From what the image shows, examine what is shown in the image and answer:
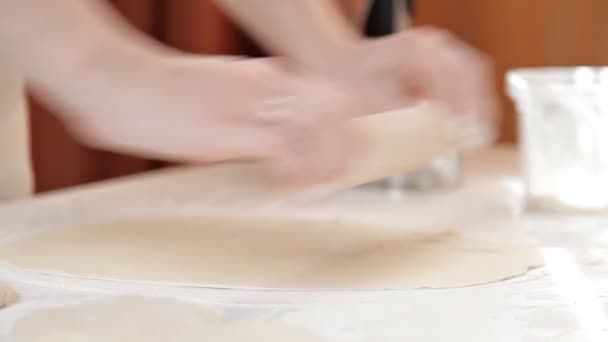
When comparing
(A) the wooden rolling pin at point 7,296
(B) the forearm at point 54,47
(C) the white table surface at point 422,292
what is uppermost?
(B) the forearm at point 54,47

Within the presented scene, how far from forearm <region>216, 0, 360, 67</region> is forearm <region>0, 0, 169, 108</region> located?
1.22 feet

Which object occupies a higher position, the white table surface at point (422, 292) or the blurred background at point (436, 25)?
the blurred background at point (436, 25)

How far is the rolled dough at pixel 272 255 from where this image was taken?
21.4 inches

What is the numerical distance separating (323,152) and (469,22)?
4.03ft

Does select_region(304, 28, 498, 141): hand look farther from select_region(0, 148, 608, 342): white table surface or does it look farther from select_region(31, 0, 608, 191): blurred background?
select_region(31, 0, 608, 191): blurred background

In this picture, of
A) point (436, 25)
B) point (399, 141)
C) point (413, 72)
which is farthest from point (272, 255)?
point (436, 25)

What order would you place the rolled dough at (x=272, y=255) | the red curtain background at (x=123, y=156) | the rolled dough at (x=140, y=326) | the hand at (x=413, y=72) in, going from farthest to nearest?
the red curtain background at (x=123, y=156)
the hand at (x=413, y=72)
the rolled dough at (x=272, y=255)
the rolled dough at (x=140, y=326)

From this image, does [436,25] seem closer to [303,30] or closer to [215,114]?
[303,30]

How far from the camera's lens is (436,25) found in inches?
66.4

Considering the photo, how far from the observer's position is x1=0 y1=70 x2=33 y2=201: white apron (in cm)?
85

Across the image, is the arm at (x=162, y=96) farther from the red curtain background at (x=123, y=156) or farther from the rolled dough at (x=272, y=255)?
the red curtain background at (x=123, y=156)

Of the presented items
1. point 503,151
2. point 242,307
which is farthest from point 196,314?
point 503,151

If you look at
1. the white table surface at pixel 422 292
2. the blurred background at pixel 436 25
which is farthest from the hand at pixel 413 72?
the blurred background at pixel 436 25

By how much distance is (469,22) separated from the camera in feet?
5.40
